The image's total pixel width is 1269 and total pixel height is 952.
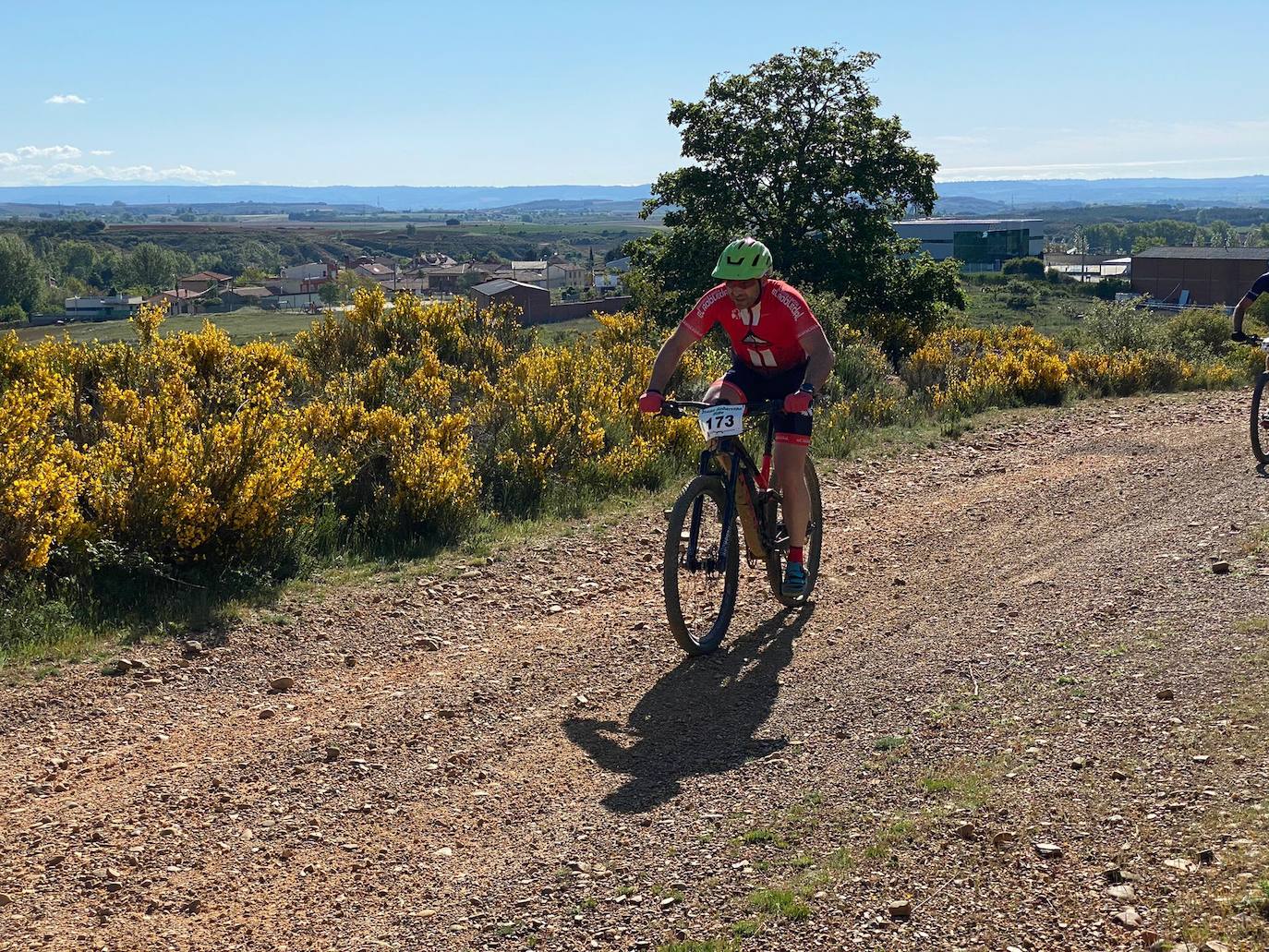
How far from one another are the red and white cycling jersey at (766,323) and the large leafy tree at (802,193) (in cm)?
1899

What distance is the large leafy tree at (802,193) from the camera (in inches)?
987

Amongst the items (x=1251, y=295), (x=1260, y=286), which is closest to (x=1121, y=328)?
(x=1251, y=295)

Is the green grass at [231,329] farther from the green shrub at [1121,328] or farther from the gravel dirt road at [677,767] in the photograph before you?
the green shrub at [1121,328]

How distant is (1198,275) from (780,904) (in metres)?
95.7

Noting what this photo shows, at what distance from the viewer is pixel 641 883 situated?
11.6 feet

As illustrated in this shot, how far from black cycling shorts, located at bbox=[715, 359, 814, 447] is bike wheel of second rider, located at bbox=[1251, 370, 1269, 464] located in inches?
210

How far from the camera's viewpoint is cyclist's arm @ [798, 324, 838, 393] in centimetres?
562

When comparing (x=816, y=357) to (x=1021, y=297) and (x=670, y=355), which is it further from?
(x=1021, y=297)

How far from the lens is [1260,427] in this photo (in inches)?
373

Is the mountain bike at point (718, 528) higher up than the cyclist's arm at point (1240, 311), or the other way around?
the cyclist's arm at point (1240, 311)

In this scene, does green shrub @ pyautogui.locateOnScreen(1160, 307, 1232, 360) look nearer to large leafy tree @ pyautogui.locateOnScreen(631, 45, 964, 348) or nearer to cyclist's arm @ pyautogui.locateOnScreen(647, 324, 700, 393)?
large leafy tree @ pyautogui.locateOnScreen(631, 45, 964, 348)

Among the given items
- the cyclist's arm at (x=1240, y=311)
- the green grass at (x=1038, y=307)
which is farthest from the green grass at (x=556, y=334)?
the green grass at (x=1038, y=307)

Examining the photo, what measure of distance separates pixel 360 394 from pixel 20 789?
6.40 m

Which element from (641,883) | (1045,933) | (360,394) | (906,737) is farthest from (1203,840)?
(360,394)
